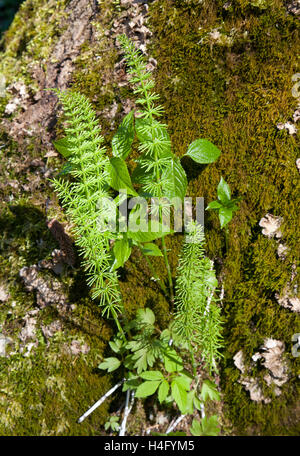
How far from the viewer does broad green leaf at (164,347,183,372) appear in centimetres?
219

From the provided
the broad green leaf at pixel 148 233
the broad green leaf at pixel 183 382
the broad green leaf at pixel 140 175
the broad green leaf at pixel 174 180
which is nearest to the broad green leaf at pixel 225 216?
the broad green leaf at pixel 174 180

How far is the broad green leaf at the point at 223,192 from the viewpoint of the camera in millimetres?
2242

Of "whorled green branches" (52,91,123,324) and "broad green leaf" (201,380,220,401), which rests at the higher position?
"whorled green branches" (52,91,123,324)

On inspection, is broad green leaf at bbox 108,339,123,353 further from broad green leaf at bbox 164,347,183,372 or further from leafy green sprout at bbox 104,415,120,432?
leafy green sprout at bbox 104,415,120,432

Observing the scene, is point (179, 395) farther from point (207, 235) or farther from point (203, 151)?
point (203, 151)

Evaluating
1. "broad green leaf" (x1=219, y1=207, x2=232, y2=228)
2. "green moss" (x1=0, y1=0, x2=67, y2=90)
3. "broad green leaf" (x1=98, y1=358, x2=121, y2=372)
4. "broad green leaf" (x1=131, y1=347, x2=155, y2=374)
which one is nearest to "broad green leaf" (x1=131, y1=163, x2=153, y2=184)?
"broad green leaf" (x1=219, y1=207, x2=232, y2=228)

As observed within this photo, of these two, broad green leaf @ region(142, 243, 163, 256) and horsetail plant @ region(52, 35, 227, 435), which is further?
broad green leaf @ region(142, 243, 163, 256)

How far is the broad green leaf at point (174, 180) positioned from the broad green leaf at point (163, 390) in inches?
46.3

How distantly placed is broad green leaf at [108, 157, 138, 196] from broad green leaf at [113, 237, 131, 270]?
0.31m

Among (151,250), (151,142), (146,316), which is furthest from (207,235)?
(151,142)

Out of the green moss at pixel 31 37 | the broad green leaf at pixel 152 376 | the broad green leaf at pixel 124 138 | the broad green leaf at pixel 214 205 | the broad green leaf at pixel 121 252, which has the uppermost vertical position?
the green moss at pixel 31 37

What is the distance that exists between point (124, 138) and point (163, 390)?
158cm

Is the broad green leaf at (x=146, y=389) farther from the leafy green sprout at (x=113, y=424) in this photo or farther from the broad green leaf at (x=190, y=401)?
the leafy green sprout at (x=113, y=424)

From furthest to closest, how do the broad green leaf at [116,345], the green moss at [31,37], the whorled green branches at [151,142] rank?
the green moss at [31,37] < the broad green leaf at [116,345] < the whorled green branches at [151,142]
